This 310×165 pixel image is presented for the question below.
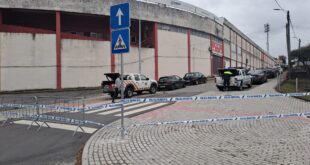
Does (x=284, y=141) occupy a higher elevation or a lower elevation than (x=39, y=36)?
lower

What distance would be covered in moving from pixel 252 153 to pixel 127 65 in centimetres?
3068

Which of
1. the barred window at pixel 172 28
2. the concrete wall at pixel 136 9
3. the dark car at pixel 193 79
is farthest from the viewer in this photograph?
the barred window at pixel 172 28

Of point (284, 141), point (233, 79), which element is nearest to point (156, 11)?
point (233, 79)

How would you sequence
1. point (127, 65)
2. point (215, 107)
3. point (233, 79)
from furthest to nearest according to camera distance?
point (127, 65)
point (233, 79)
point (215, 107)

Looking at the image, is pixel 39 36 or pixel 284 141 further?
pixel 39 36

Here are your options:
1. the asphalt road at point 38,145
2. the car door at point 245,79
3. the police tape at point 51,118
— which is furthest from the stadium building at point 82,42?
the asphalt road at point 38,145

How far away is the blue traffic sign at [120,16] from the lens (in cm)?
766

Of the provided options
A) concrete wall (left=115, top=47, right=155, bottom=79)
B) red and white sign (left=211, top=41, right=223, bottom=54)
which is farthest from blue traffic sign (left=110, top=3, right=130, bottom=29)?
red and white sign (left=211, top=41, right=223, bottom=54)

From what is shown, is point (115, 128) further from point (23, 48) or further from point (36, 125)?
point (23, 48)

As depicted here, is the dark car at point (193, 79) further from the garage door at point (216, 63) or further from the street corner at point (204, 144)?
the street corner at point (204, 144)

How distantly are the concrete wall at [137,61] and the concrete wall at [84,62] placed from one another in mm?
1892

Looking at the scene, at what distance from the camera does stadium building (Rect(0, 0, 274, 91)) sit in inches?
1178

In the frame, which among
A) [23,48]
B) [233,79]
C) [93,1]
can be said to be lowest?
[233,79]

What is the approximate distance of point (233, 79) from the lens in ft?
81.1
